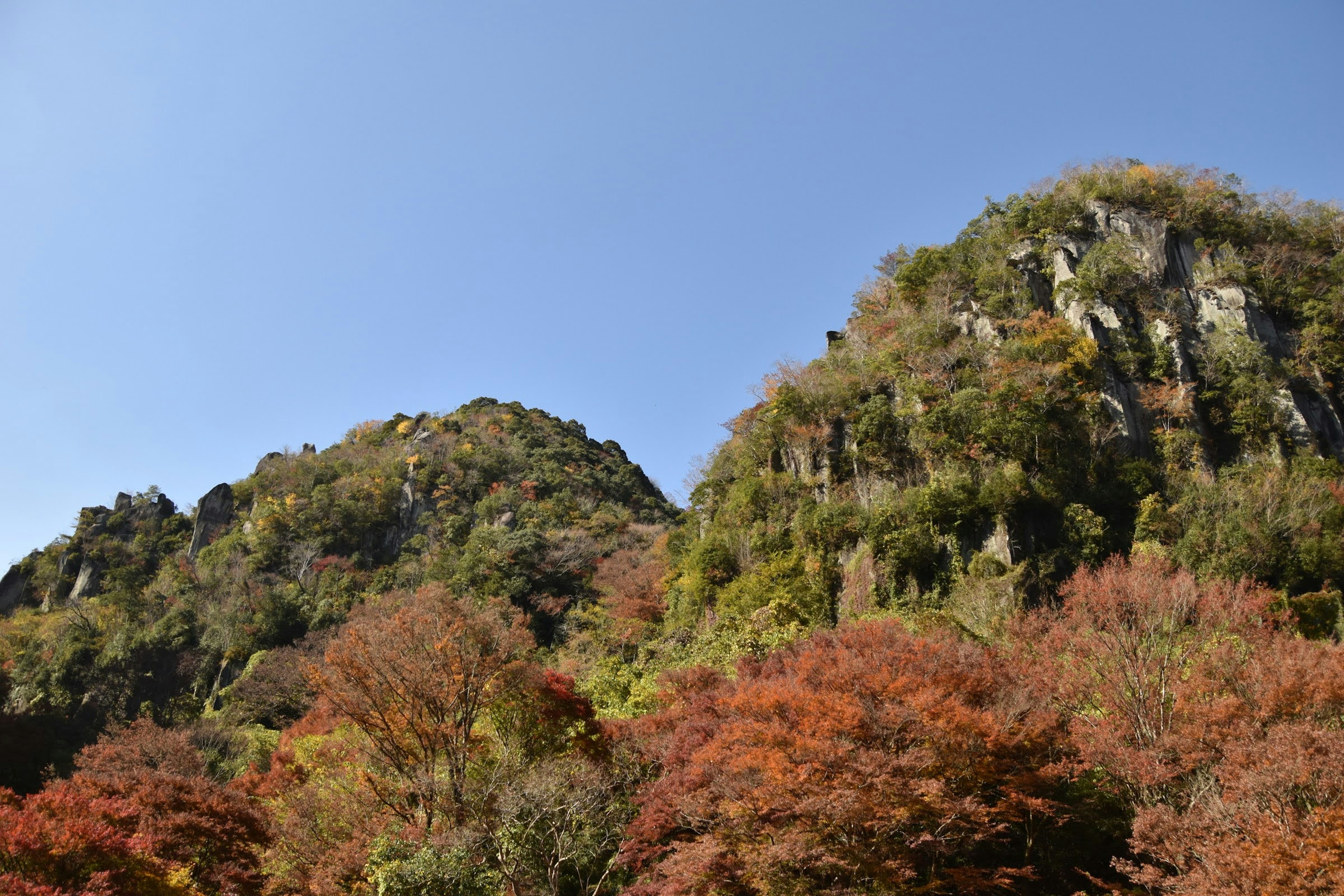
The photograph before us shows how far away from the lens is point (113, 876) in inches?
458

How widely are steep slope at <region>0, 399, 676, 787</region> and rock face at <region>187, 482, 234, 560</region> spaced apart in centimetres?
10

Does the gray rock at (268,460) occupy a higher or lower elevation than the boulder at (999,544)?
higher

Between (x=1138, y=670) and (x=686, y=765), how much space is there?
8855 mm

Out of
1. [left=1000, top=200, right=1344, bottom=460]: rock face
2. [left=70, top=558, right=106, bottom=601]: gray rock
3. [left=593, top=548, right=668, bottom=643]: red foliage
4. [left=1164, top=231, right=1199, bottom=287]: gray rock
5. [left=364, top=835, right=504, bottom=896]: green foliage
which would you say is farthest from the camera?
[left=70, top=558, right=106, bottom=601]: gray rock

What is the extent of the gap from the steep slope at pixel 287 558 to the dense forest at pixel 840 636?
281mm

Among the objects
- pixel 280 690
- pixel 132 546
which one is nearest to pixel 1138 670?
pixel 280 690

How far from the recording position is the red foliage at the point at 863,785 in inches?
440

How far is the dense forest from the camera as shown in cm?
1175

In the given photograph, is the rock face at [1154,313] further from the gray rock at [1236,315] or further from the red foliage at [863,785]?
the red foliage at [863,785]

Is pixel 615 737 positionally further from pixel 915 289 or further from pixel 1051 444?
pixel 915 289

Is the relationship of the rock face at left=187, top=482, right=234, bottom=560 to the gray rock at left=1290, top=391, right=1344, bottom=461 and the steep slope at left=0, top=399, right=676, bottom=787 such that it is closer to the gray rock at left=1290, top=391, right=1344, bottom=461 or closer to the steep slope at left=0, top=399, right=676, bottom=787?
the steep slope at left=0, top=399, right=676, bottom=787

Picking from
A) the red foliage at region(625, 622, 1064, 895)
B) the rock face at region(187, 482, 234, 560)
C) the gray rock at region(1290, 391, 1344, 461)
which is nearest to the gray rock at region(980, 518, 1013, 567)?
the red foliage at region(625, 622, 1064, 895)

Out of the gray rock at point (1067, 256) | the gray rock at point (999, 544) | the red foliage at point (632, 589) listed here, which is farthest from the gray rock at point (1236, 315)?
the red foliage at point (632, 589)

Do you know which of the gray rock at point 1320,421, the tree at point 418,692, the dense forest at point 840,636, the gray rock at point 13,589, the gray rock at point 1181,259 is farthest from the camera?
the gray rock at point 13,589
